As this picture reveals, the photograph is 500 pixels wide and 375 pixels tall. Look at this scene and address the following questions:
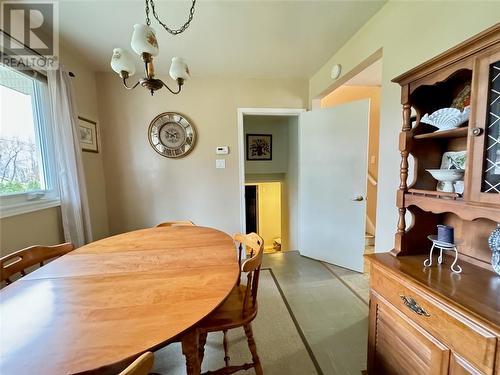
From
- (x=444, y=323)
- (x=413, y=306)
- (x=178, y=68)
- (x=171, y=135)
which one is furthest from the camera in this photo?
(x=171, y=135)

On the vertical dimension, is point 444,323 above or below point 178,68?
below

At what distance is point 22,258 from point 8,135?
0.98m

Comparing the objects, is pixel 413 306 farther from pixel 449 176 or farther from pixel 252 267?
pixel 252 267

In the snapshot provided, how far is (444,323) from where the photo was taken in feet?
2.43

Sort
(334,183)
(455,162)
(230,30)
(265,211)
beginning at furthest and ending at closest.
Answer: (265,211)
(334,183)
(230,30)
(455,162)

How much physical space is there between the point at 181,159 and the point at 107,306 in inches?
86.8

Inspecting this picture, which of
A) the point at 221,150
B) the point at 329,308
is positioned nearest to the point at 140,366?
the point at 329,308

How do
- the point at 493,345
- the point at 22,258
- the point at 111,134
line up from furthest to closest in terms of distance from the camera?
the point at 111,134 → the point at 22,258 → the point at 493,345

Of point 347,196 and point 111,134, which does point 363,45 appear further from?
point 111,134

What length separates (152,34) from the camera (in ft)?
3.81

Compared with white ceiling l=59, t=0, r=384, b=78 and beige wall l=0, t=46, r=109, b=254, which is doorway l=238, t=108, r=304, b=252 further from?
beige wall l=0, t=46, r=109, b=254

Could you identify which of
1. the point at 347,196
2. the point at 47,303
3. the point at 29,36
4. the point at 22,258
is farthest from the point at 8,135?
the point at 347,196

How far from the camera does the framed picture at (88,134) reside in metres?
2.31
